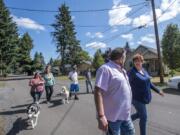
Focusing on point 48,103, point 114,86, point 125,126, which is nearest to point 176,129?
point 125,126

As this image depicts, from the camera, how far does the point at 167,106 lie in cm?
1194

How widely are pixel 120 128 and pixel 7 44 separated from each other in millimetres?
48792

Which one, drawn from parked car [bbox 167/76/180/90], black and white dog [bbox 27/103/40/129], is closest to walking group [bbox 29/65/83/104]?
black and white dog [bbox 27/103/40/129]

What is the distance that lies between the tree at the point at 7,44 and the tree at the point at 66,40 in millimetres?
13545

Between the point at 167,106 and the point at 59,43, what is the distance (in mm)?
56328

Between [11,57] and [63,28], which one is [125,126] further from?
[63,28]

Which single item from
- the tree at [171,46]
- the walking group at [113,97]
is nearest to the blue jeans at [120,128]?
the walking group at [113,97]

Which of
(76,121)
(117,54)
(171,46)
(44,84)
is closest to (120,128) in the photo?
(117,54)

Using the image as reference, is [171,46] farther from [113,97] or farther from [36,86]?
A: [113,97]

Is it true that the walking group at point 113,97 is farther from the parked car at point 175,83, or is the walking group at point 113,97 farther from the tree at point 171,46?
the tree at point 171,46

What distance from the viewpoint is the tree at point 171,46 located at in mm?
40844

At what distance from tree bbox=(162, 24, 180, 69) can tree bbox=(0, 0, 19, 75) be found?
2499 cm

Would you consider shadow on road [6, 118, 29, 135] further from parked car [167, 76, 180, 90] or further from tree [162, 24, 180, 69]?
tree [162, 24, 180, 69]

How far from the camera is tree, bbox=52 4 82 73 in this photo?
6562 centimetres
